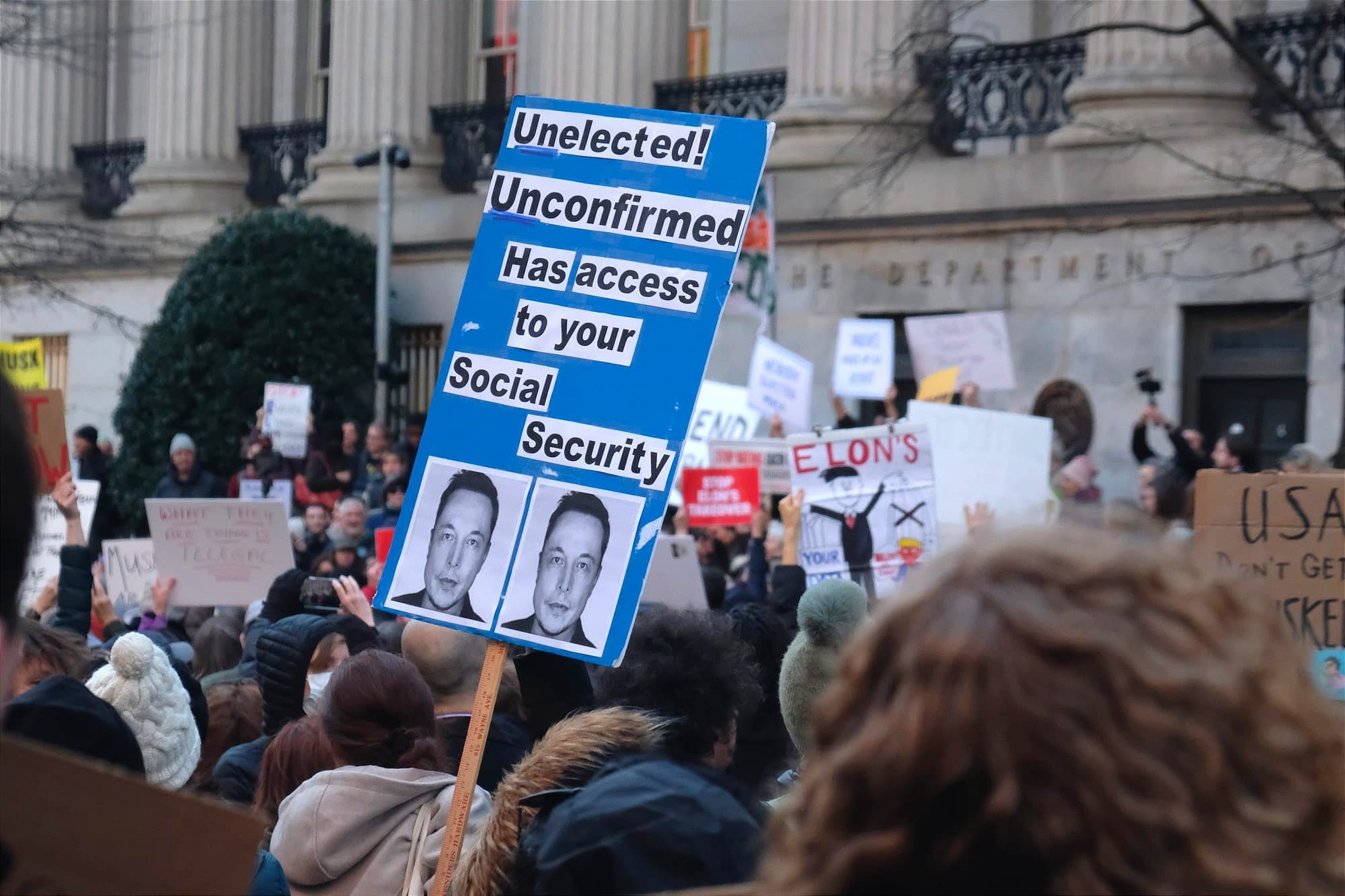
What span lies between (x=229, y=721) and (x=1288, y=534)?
124 inches

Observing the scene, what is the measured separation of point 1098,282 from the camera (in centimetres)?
1381

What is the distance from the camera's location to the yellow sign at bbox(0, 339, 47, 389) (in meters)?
10.5

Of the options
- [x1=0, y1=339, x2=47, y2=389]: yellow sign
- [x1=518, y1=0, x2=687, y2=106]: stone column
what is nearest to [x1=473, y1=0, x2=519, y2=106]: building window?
[x1=518, y1=0, x2=687, y2=106]: stone column

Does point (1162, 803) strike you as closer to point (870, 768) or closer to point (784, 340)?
point (870, 768)

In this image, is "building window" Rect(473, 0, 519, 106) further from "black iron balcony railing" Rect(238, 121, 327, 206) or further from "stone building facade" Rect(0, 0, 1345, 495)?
"black iron balcony railing" Rect(238, 121, 327, 206)

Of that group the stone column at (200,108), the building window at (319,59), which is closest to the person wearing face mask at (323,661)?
the stone column at (200,108)

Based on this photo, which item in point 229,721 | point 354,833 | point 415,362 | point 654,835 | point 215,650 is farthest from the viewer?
point 415,362

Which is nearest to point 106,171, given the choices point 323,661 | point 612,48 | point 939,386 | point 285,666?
point 612,48

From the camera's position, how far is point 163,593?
28.8ft

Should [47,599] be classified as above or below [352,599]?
below

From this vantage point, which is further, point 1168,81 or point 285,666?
point 1168,81

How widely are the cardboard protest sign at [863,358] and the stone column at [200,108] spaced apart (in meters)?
10.3

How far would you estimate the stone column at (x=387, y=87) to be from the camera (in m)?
18.9

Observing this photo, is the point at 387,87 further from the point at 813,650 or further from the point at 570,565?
the point at 813,650
